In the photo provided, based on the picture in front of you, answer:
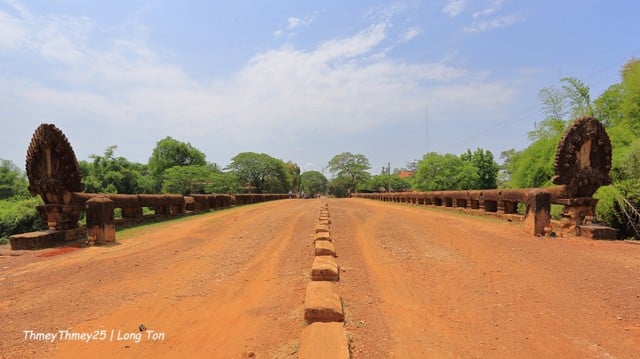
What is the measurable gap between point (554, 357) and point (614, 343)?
0.66 metres

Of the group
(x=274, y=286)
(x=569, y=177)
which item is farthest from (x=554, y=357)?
(x=569, y=177)

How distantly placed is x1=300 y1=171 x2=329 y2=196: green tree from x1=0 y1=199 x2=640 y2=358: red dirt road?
9966cm

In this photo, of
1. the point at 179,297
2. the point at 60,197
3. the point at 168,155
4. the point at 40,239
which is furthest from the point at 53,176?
the point at 168,155

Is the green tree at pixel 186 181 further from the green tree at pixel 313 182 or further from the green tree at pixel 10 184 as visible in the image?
the green tree at pixel 313 182

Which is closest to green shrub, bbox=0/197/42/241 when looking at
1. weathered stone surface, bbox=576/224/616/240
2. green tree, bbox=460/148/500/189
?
weathered stone surface, bbox=576/224/616/240

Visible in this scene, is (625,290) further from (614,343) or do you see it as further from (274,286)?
(274,286)

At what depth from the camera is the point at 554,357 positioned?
8.91 ft

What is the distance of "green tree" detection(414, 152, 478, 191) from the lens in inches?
1657

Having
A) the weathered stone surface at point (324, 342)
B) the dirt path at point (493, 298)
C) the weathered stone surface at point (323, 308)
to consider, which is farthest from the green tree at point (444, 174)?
the weathered stone surface at point (324, 342)

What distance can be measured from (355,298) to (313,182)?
345 feet

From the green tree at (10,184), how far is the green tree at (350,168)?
5850 centimetres

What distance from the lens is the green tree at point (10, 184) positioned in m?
32.9

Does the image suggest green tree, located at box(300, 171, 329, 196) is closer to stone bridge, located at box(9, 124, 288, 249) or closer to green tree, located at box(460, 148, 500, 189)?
green tree, located at box(460, 148, 500, 189)

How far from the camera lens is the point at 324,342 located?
2.69 m
